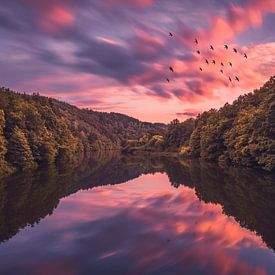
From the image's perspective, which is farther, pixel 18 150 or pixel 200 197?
pixel 18 150

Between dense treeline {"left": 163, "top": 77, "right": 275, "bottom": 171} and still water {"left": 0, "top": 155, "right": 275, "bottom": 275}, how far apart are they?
20.0 m

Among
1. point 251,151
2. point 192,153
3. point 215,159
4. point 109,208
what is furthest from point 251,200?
point 192,153

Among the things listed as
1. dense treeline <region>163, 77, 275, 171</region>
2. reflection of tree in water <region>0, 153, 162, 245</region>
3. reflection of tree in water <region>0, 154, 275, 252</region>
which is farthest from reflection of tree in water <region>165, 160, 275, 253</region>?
dense treeline <region>163, 77, 275, 171</region>

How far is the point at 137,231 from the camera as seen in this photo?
810 inches

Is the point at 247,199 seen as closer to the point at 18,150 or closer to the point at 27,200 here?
the point at 27,200

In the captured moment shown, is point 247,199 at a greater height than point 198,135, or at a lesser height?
lesser

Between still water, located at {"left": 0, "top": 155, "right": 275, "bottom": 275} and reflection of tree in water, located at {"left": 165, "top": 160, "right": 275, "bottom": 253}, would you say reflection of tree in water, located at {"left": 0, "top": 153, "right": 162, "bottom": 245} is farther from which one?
reflection of tree in water, located at {"left": 165, "top": 160, "right": 275, "bottom": 253}

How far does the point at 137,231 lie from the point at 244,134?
1984 inches

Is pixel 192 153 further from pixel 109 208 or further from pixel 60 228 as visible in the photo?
pixel 60 228

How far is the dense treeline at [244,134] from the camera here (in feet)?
179

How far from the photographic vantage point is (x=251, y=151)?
2285 inches

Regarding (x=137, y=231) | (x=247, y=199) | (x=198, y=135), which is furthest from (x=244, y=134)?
(x=137, y=231)

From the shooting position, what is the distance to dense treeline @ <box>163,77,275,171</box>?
2151 inches

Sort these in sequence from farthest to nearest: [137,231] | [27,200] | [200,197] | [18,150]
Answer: [18,150] < [200,197] < [27,200] < [137,231]
